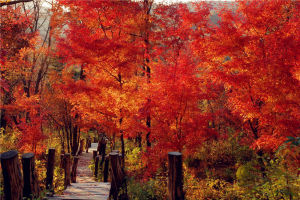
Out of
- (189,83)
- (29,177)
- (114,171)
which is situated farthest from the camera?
(189,83)

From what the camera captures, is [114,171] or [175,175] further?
[114,171]

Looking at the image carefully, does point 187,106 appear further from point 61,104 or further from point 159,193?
point 61,104

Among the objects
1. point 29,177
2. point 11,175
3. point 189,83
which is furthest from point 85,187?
point 189,83

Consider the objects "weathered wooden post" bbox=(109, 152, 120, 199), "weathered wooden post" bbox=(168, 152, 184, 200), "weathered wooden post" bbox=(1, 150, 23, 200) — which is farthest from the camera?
"weathered wooden post" bbox=(109, 152, 120, 199)

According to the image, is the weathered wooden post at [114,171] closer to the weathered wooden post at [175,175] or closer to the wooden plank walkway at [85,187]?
the wooden plank walkway at [85,187]

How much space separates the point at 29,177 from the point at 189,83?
566 centimetres

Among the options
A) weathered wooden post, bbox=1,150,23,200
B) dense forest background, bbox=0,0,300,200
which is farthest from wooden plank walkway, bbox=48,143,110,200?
weathered wooden post, bbox=1,150,23,200

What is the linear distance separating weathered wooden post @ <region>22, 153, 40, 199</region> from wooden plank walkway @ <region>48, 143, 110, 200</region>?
130 centimetres

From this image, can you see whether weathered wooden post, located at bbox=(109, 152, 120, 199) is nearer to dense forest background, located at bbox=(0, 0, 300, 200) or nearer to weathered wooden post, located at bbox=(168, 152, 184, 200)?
dense forest background, located at bbox=(0, 0, 300, 200)

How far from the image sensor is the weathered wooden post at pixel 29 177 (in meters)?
5.12

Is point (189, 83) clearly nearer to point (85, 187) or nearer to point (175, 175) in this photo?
point (175, 175)

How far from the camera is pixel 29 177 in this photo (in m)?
5.21

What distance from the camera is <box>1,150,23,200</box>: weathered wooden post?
443 cm

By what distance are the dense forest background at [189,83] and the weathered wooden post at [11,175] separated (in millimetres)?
3369
